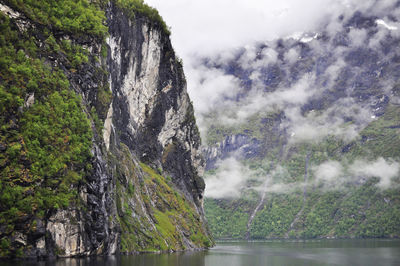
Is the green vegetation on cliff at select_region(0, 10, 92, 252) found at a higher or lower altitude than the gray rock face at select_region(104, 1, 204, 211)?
lower

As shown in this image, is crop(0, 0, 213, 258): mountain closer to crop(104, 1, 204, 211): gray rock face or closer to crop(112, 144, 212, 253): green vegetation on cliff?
crop(112, 144, 212, 253): green vegetation on cliff

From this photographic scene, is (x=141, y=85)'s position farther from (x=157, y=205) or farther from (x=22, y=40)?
(x=22, y=40)

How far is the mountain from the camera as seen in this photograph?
6025 cm

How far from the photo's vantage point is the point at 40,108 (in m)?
66.8

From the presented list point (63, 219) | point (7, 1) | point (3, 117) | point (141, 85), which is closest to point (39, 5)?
point (7, 1)

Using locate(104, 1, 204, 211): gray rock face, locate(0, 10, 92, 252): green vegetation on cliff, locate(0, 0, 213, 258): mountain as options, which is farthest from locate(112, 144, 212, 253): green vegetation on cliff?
locate(0, 10, 92, 252): green vegetation on cliff

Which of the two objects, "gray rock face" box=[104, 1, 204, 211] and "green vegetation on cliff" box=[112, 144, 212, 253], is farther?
"gray rock face" box=[104, 1, 204, 211]

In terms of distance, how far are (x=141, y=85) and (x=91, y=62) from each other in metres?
41.9

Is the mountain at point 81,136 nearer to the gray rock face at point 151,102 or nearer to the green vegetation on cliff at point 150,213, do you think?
the green vegetation on cliff at point 150,213

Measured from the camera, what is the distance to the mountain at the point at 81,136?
198 feet

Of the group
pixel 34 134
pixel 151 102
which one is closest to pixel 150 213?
pixel 151 102

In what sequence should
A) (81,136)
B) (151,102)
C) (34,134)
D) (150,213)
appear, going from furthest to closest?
(151,102), (150,213), (81,136), (34,134)

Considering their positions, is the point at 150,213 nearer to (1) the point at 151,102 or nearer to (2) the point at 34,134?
(1) the point at 151,102

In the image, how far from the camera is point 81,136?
72.8 meters
